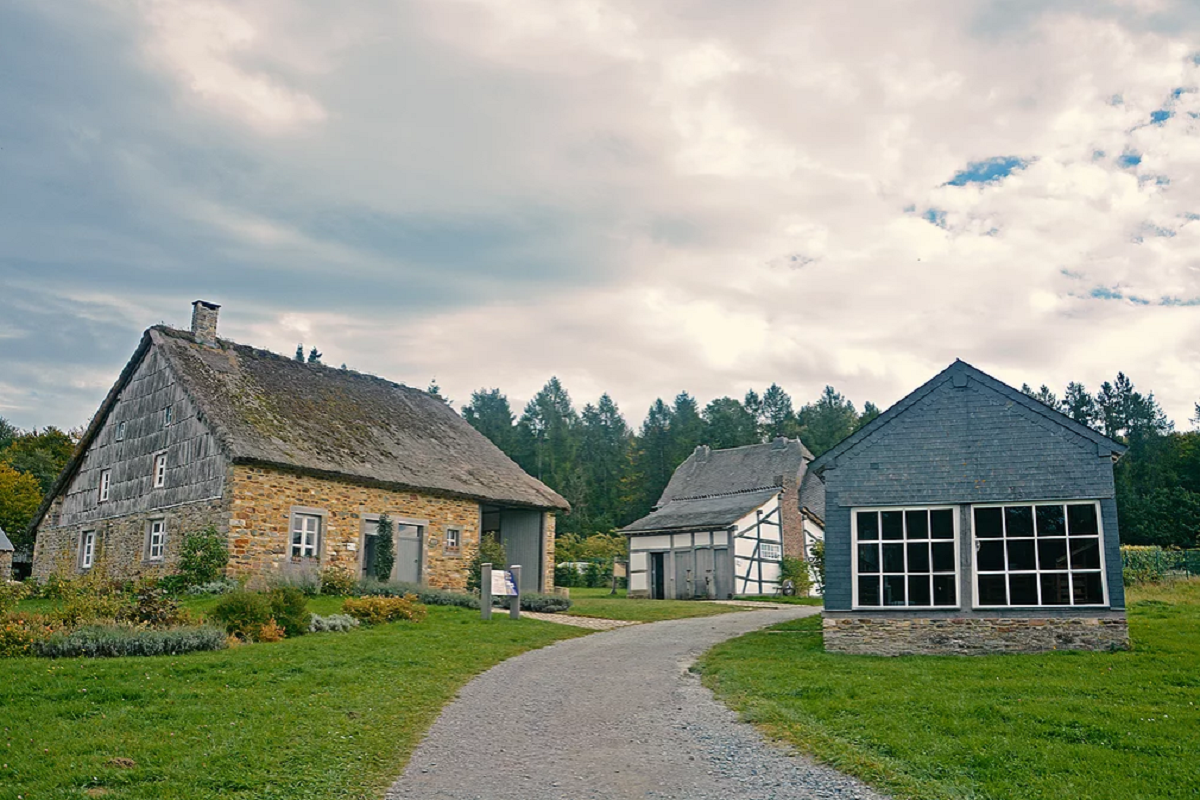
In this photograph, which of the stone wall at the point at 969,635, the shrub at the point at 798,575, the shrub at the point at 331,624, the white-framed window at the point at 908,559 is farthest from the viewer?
the shrub at the point at 798,575

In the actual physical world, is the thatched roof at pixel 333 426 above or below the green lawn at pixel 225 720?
above

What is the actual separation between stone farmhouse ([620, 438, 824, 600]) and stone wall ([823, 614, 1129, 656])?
56.9 ft

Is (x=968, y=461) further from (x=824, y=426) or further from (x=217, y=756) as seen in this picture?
(x=824, y=426)

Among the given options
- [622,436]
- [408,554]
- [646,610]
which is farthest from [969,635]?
[622,436]

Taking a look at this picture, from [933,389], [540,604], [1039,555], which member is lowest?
[540,604]

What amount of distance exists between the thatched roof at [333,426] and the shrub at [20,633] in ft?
30.6

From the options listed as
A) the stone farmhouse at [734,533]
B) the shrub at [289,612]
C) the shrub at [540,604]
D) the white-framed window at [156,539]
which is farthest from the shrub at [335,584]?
the stone farmhouse at [734,533]

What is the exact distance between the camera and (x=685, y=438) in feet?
231

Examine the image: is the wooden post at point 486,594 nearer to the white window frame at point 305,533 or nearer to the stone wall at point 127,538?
the white window frame at point 305,533

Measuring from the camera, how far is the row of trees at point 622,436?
6919 centimetres

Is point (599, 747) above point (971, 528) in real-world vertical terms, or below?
below

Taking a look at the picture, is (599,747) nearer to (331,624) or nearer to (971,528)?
(331,624)

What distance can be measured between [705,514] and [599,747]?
28.6 m

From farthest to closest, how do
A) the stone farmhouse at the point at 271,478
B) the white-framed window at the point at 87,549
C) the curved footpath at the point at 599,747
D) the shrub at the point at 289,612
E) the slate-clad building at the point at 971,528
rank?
the white-framed window at the point at 87,549 → the stone farmhouse at the point at 271,478 → the shrub at the point at 289,612 → the slate-clad building at the point at 971,528 → the curved footpath at the point at 599,747
